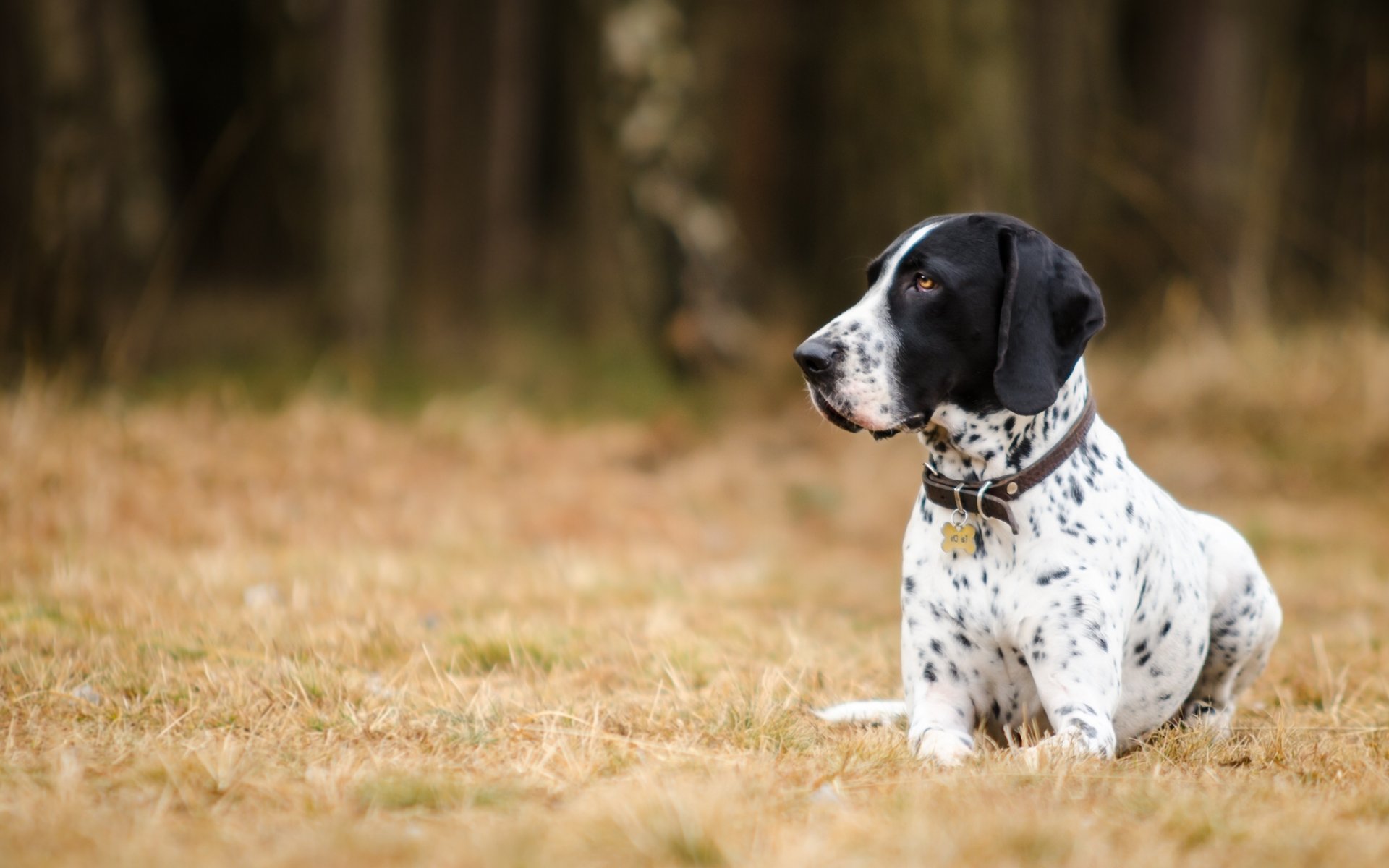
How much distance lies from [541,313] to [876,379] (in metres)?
12.4

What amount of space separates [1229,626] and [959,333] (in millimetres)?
1307

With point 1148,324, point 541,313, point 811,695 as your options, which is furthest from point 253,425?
point 541,313

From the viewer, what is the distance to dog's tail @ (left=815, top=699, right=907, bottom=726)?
371 centimetres

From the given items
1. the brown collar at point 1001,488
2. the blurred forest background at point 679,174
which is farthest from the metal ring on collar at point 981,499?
the blurred forest background at point 679,174

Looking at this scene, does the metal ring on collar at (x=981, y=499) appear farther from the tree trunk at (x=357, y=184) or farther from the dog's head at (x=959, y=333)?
the tree trunk at (x=357, y=184)

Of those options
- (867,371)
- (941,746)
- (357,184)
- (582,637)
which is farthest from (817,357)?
(357,184)

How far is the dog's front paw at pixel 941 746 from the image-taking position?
3234mm

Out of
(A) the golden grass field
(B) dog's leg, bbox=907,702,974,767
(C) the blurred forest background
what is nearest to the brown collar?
(B) dog's leg, bbox=907,702,974,767

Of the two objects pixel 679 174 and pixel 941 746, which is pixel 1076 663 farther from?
pixel 679 174

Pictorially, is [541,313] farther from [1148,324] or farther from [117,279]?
[1148,324]

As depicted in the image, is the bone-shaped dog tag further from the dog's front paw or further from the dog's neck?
the dog's front paw

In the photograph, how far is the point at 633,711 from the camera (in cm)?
366

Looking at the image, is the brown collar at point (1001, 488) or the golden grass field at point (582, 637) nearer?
the golden grass field at point (582, 637)

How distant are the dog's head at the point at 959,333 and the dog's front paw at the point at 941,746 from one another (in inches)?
31.9
